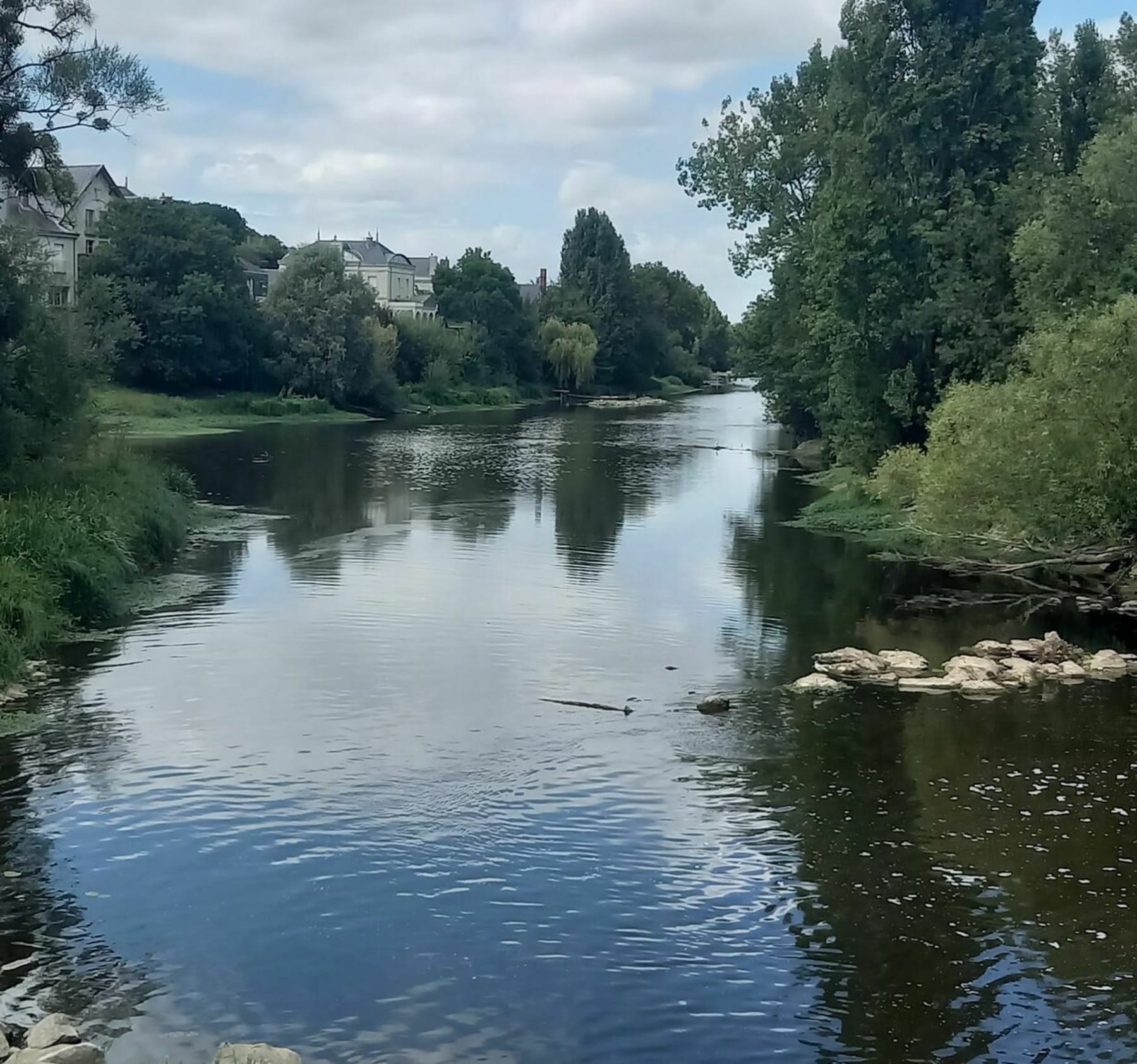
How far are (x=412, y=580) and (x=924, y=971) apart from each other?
19.3m

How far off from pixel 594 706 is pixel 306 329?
68.6 m

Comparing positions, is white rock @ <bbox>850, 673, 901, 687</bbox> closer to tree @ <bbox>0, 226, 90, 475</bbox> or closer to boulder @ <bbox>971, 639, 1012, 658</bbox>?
boulder @ <bbox>971, 639, 1012, 658</bbox>

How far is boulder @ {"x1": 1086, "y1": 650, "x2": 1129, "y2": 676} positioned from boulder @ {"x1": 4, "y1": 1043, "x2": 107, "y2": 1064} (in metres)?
17.2

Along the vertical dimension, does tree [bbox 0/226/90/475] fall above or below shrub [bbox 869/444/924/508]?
above

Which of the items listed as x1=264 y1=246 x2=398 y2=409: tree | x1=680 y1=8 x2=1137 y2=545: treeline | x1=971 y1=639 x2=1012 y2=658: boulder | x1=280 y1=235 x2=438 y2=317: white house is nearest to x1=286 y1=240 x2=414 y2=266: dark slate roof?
x1=280 y1=235 x2=438 y2=317: white house

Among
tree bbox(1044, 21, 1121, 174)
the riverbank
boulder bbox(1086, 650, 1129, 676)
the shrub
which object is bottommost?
boulder bbox(1086, 650, 1129, 676)

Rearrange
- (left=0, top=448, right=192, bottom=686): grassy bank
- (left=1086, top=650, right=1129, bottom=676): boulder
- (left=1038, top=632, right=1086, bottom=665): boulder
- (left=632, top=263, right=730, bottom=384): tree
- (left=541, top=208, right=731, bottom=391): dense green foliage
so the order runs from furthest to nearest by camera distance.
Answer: (left=632, top=263, right=730, bottom=384): tree
(left=541, top=208, right=731, bottom=391): dense green foliage
(left=1038, top=632, right=1086, bottom=665): boulder
(left=1086, top=650, right=1129, bottom=676): boulder
(left=0, top=448, right=192, bottom=686): grassy bank

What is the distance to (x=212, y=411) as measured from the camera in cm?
7862

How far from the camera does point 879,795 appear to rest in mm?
16312

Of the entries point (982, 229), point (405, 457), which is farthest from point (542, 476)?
point (982, 229)

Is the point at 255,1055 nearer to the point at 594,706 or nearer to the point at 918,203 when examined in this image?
the point at 594,706

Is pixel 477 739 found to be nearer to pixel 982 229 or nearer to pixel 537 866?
pixel 537 866

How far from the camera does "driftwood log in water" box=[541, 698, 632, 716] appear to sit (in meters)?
19.6

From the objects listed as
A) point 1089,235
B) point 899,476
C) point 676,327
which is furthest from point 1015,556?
point 676,327
